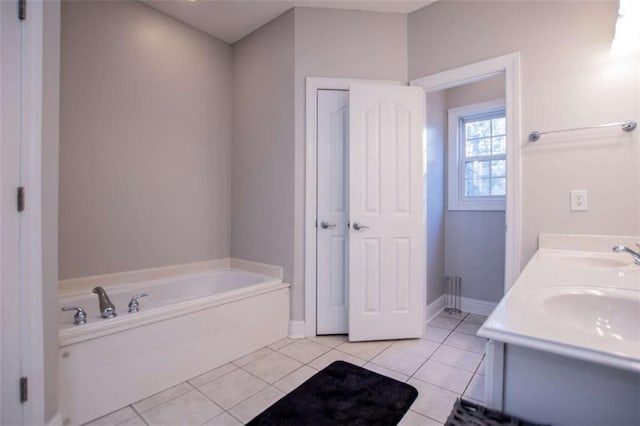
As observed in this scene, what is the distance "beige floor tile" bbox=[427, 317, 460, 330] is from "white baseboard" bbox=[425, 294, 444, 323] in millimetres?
44

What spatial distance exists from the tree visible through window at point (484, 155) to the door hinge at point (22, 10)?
3.39 meters

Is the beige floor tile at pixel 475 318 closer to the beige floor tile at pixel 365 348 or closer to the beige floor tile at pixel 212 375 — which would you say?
the beige floor tile at pixel 365 348

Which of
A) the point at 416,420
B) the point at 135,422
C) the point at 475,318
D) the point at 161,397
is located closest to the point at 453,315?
the point at 475,318

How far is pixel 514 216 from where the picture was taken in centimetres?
199

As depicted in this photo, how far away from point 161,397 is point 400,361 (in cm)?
150

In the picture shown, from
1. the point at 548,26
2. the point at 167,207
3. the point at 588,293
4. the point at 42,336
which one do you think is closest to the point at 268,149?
the point at 167,207

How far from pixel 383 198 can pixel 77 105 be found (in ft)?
7.57

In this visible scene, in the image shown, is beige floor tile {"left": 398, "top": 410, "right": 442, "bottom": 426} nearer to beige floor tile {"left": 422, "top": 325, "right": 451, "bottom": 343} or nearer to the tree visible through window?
beige floor tile {"left": 422, "top": 325, "right": 451, "bottom": 343}

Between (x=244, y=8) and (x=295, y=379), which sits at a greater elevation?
(x=244, y=8)

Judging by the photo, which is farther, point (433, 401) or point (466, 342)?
point (466, 342)

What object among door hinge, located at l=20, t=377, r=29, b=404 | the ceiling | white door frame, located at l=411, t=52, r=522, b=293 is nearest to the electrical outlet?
white door frame, located at l=411, t=52, r=522, b=293

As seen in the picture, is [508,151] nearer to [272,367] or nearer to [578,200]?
[578,200]

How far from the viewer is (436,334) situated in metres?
2.52

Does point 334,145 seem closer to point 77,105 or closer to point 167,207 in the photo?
point 167,207
